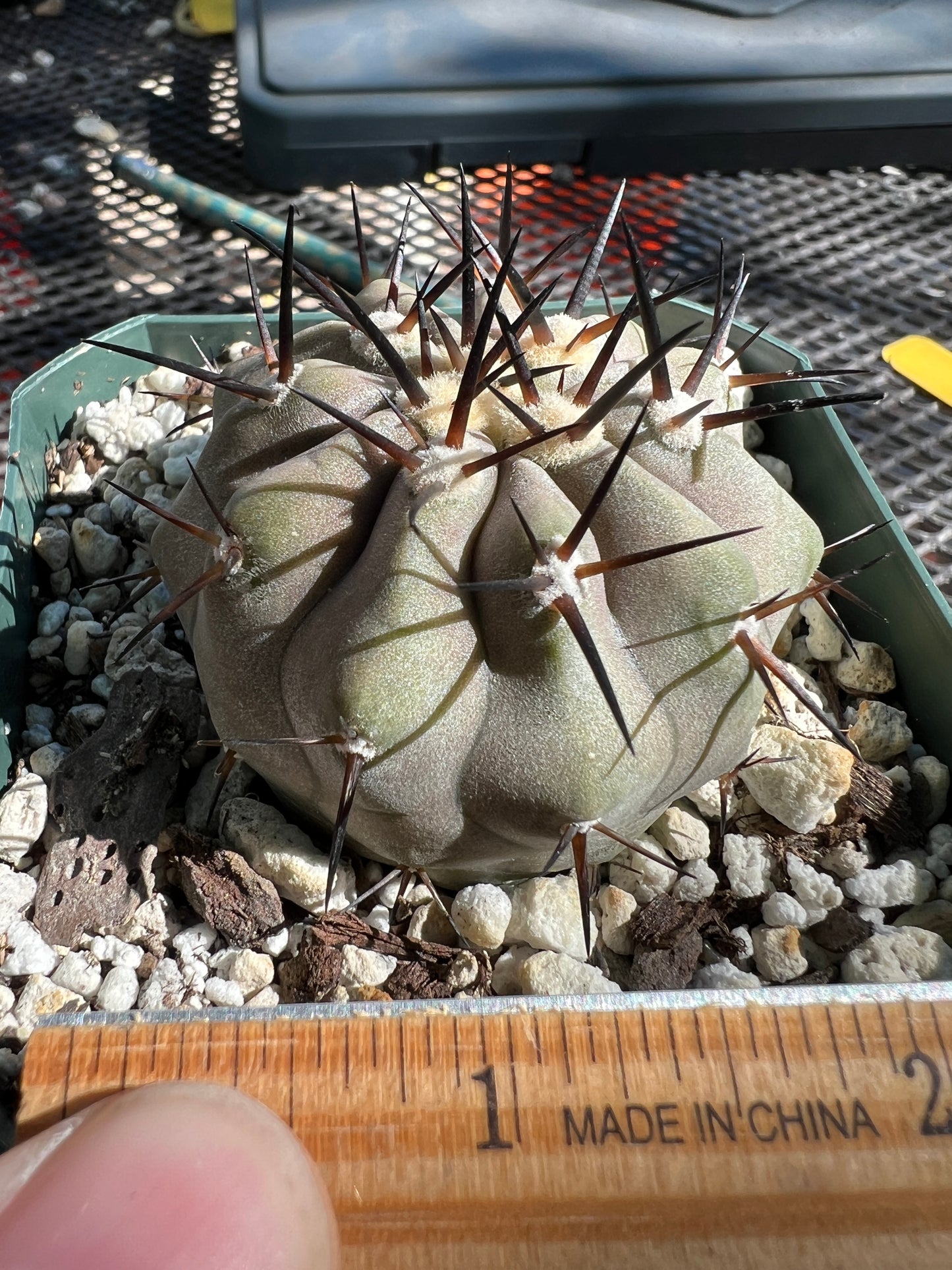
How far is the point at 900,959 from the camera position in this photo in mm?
858

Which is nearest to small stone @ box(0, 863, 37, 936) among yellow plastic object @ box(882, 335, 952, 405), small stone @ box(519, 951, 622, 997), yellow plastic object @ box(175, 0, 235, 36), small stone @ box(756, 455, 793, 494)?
small stone @ box(519, 951, 622, 997)

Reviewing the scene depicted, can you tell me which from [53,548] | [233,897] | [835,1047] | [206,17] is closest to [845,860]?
[835,1047]

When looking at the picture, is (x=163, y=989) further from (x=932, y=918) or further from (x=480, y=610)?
(x=932, y=918)

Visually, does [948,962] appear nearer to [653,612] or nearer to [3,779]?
[653,612]

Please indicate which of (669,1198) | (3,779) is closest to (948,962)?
(669,1198)

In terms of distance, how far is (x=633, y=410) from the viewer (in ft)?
2.30

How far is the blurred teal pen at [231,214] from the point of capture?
133 centimetres

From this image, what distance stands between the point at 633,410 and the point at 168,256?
1.05 meters

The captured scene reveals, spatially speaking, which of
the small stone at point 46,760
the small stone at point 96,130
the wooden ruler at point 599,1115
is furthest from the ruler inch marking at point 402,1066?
the small stone at point 96,130

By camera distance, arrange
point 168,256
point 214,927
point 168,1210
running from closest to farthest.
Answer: point 168,1210 → point 214,927 → point 168,256

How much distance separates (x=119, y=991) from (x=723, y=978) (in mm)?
525

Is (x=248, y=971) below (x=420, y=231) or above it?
below

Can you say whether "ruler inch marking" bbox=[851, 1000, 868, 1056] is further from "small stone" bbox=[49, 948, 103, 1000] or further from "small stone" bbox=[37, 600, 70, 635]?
"small stone" bbox=[37, 600, 70, 635]

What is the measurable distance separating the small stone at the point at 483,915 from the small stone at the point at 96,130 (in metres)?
1.45
